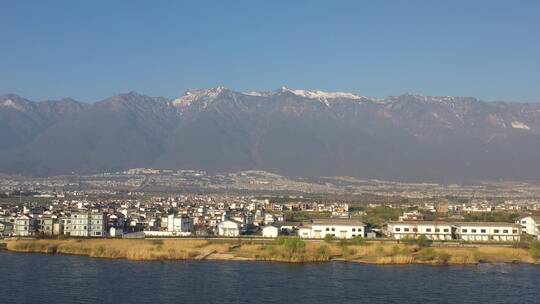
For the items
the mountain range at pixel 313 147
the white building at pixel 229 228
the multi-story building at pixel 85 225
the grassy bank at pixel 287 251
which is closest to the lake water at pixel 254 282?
the grassy bank at pixel 287 251

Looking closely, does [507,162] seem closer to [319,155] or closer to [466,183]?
[466,183]

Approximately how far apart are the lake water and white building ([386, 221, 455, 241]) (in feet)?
35.1

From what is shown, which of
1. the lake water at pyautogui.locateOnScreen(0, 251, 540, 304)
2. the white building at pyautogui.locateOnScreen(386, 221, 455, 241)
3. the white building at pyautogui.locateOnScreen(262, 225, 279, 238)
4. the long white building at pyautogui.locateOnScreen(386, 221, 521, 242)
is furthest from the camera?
the white building at pyautogui.locateOnScreen(262, 225, 279, 238)

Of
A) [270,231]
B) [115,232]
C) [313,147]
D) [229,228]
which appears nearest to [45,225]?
[115,232]

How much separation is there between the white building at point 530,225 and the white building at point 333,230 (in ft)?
33.4

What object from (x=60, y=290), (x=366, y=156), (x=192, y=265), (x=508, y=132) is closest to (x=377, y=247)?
(x=192, y=265)

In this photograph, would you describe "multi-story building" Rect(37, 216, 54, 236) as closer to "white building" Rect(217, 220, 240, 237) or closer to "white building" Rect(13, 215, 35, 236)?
"white building" Rect(13, 215, 35, 236)

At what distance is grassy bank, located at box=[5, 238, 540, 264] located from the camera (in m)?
32.8

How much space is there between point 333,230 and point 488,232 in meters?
8.67

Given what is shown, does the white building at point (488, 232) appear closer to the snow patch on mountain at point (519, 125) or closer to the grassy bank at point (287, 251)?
the grassy bank at point (287, 251)

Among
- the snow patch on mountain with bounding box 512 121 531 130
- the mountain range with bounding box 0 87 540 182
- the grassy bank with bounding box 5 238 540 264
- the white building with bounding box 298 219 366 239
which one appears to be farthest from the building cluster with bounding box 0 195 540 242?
the snow patch on mountain with bounding box 512 121 531 130

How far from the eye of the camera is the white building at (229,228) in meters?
44.8

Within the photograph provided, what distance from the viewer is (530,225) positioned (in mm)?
45500

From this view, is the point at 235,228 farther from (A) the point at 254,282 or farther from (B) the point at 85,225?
(A) the point at 254,282
